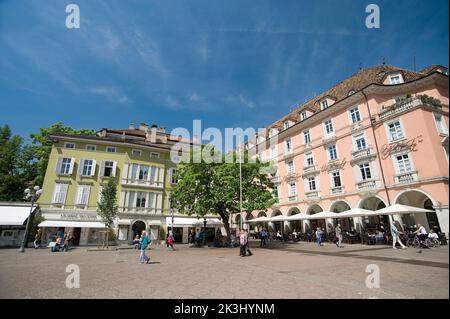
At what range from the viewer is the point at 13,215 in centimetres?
2559

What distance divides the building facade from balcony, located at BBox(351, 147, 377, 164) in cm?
1915

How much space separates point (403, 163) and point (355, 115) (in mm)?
7194

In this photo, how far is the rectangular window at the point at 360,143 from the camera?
24.2m

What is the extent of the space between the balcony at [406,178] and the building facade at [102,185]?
70.8 ft

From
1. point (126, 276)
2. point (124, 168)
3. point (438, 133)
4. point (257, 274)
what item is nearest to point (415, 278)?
point (257, 274)

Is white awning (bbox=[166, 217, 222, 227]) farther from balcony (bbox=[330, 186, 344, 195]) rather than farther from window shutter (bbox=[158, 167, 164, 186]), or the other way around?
balcony (bbox=[330, 186, 344, 195])

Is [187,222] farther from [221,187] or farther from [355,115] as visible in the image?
[355,115]

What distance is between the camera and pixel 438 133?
1712 centimetres

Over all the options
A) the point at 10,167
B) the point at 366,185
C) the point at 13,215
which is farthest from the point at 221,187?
the point at 10,167

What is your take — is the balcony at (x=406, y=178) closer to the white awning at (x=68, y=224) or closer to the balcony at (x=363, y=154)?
the balcony at (x=363, y=154)

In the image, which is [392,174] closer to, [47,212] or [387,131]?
[387,131]

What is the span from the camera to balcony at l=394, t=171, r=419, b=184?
19.5 m

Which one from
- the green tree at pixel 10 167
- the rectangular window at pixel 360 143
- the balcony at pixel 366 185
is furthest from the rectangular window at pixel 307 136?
the green tree at pixel 10 167
